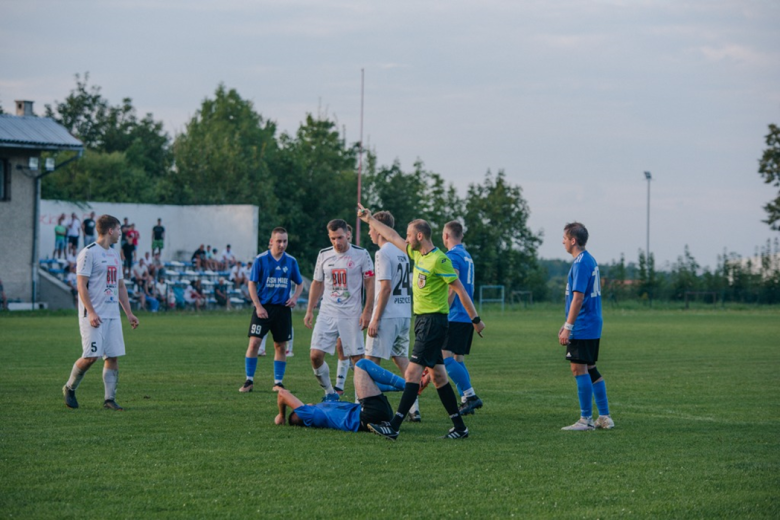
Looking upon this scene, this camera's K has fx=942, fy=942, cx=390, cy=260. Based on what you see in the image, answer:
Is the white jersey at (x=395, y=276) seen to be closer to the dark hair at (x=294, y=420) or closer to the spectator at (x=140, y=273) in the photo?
the dark hair at (x=294, y=420)

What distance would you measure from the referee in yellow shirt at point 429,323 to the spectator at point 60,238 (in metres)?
36.4

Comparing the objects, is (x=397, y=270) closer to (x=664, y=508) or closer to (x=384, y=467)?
(x=384, y=467)

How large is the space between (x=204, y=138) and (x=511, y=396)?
5577 centimetres

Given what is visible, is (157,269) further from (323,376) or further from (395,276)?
(395,276)

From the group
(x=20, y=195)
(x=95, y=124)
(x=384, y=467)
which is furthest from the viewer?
(x=95, y=124)

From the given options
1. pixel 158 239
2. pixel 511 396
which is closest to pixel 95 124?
pixel 158 239

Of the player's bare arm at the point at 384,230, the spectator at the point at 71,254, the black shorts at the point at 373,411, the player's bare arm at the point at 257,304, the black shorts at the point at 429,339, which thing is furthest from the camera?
the spectator at the point at 71,254

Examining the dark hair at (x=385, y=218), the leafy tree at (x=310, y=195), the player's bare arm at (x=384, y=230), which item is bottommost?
the player's bare arm at (x=384, y=230)

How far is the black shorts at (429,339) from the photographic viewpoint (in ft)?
29.3

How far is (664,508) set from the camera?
6.25m

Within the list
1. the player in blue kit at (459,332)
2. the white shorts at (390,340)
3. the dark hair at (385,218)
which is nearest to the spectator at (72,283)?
the player in blue kit at (459,332)

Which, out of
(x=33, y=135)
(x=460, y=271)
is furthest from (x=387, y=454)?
(x=33, y=135)

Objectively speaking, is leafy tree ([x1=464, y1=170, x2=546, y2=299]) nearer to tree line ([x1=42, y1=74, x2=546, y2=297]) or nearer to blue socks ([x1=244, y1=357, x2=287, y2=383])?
tree line ([x1=42, y1=74, x2=546, y2=297])

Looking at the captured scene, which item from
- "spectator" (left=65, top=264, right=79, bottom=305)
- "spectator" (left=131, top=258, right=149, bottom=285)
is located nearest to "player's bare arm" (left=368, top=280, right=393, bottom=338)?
"spectator" (left=65, top=264, right=79, bottom=305)
